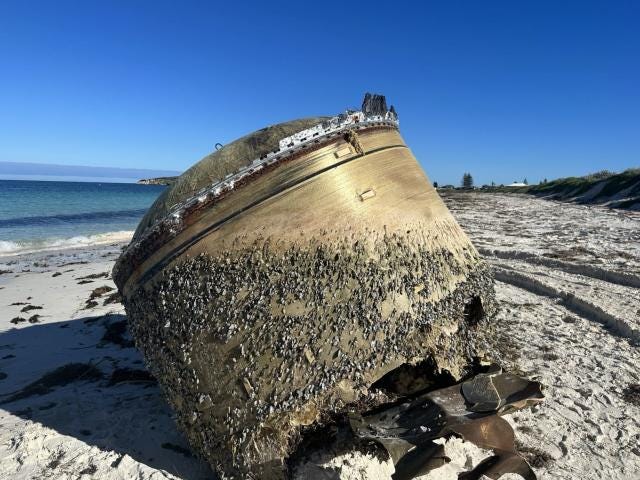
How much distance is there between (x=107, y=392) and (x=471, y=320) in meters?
3.45

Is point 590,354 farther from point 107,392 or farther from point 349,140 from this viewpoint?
point 107,392

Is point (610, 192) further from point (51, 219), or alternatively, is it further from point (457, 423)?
point (51, 219)

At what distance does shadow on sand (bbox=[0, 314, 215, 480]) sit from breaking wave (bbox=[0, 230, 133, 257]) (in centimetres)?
1376

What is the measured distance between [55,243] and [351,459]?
67.9 feet

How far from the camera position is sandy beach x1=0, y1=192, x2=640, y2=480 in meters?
3.15

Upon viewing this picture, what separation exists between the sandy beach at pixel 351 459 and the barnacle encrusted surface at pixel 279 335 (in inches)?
22.0

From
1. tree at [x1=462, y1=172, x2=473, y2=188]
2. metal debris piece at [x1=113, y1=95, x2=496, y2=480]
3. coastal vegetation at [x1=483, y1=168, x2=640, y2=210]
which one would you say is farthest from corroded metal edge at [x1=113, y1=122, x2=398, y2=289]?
tree at [x1=462, y1=172, x2=473, y2=188]

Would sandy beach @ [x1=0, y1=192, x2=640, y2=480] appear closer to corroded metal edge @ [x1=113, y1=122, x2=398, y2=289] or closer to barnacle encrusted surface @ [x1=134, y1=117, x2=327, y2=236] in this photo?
corroded metal edge @ [x1=113, y1=122, x2=398, y2=289]

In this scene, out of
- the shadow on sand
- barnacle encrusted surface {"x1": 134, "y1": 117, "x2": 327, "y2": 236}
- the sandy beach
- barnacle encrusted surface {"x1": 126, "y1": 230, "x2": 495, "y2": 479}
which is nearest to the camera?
barnacle encrusted surface {"x1": 126, "y1": 230, "x2": 495, "y2": 479}

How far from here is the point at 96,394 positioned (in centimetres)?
433

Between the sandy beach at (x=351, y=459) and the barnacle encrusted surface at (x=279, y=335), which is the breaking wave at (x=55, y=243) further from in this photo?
the barnacle encrusted surface at (x=279, y=335)

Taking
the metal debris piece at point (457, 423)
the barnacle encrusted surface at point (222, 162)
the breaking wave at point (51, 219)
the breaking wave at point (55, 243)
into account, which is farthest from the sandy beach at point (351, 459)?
the breaking wave at point (51, 219)

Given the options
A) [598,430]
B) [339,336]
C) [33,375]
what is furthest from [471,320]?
[33,375]

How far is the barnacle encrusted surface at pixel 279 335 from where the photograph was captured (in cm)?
Answer: 251
